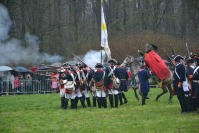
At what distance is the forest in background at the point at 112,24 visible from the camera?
43844mm

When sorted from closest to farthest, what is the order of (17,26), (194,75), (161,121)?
(161,121) < (194,75) < (17,26)

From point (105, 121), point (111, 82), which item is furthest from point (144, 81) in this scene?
point (105, 121)

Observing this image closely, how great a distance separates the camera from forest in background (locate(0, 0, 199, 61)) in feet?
144

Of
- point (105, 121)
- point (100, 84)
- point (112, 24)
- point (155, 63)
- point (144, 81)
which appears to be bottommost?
point (105, 121)

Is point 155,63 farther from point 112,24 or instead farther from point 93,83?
point 112,24

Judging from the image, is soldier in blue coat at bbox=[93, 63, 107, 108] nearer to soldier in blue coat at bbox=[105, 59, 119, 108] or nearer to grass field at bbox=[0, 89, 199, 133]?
soldier in blue coat at bbox=[105, 59, 119, 108]

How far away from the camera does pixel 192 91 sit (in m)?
16.0

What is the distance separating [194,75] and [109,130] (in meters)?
4.10

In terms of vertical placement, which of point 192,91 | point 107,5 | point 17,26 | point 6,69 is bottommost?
point 192,91

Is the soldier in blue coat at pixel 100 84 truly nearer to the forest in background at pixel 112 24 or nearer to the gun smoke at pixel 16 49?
the gun smoke at pixel 16 49

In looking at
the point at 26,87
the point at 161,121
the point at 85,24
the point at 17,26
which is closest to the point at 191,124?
the point at 161,121

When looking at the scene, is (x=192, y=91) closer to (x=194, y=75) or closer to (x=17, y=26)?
(x=194, y=75)

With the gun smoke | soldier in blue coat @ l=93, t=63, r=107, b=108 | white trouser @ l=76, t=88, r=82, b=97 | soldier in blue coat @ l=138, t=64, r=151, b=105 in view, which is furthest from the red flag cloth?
the gun smoke

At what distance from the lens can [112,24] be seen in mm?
56062
